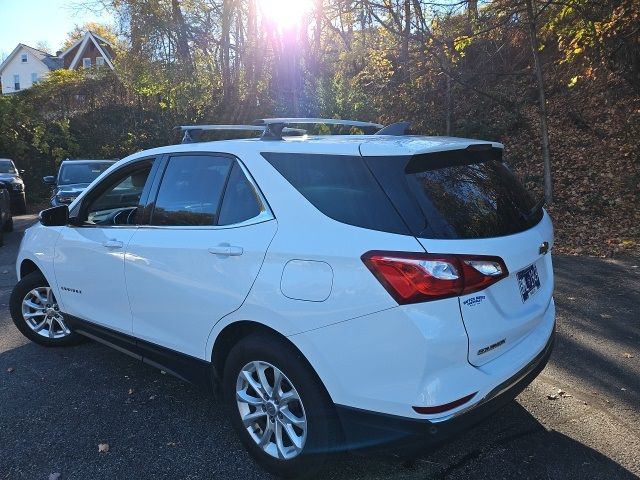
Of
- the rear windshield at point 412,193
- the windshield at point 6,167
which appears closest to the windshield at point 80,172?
the windshield at point 6,167

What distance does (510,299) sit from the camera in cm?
261

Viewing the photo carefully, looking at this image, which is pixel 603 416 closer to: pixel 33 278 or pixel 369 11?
pixel 33 278

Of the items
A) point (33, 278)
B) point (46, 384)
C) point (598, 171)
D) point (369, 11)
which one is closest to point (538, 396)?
point (46, 384)

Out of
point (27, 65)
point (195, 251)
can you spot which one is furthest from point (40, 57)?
point (195, 251)

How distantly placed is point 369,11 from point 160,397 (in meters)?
9.83

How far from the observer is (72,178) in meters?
11.8

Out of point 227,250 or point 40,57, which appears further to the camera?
point 40,57

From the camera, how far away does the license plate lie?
2721 mm

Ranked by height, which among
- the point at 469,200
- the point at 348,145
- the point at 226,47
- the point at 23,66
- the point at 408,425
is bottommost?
the point at 408,425

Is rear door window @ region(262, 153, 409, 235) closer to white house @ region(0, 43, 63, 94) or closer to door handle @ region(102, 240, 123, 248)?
door handle @ region(102, 240, 123, 248)

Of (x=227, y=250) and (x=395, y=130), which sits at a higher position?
(x=395, y=130)

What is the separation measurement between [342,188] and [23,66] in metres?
68.6

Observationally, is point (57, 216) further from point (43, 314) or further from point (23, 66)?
point (23, 66)

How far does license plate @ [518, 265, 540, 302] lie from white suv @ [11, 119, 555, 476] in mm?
15
